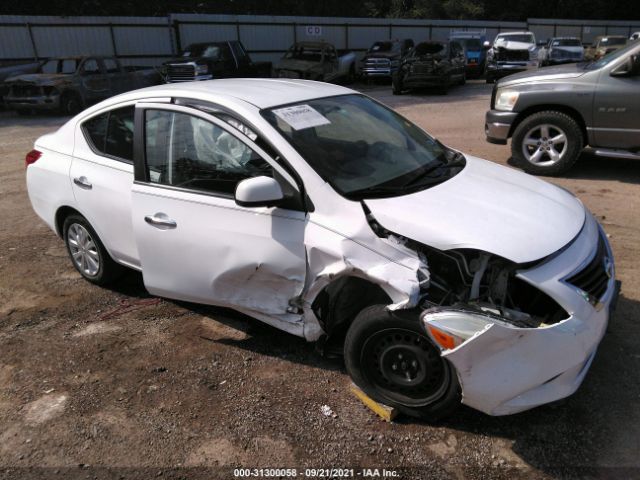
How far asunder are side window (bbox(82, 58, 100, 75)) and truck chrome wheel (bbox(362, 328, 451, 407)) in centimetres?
1543

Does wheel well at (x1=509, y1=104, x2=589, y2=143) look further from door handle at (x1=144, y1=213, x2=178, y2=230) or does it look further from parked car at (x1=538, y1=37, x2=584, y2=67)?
parked car at (x1=538, y1=37, x2=584, y2=67)

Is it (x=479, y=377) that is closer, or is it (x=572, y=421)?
(x=479, y=377)

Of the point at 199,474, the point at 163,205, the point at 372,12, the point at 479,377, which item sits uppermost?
the point at 372,12

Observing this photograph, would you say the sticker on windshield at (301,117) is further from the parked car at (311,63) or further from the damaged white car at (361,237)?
the parked car at (311,63)

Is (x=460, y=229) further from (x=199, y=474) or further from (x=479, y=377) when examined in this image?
(x=199, y=474)

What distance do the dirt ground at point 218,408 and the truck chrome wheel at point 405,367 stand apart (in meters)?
0.17

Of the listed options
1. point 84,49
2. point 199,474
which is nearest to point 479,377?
point 199,474

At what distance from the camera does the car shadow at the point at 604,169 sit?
23.5ft

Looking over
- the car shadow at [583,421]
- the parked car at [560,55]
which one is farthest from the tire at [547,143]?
the parked car at [560,55]

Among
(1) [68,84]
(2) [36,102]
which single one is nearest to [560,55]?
(1) [68,84]

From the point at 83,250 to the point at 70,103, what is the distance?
1248 cm

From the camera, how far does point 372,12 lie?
43.3m

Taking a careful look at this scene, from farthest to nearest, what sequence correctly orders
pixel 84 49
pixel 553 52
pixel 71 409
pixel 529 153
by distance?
pixel 553 52 < pixel 84 49 < pixel 529 153 < pixel 71 409

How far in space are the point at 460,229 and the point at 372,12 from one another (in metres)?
44.8
